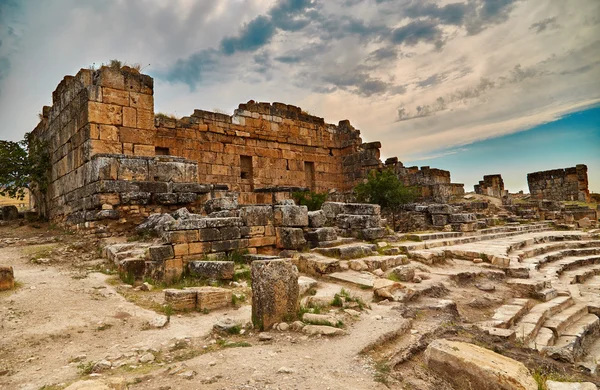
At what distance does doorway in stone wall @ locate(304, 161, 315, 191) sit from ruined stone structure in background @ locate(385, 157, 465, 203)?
3973 mm

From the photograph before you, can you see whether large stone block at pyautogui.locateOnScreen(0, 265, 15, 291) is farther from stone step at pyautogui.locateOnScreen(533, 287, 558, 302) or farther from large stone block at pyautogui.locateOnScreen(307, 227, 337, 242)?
stone step at pyautogui.locateOnScreen(533, 287, 558, 302)

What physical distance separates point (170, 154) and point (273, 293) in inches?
419

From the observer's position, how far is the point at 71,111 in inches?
444

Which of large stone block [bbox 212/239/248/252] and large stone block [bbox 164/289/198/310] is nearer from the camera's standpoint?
large stone block [bbox 164/289/198/310]

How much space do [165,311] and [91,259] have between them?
12.8 feet

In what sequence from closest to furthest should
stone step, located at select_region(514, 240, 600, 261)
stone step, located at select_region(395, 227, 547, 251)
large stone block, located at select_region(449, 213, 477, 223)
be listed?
stone step, located at select_region(395, 227, 547, 251), stone step, located at select_region(514, 240, 600, 261), large stone block, located at select_region(449, 213, 477, 223)

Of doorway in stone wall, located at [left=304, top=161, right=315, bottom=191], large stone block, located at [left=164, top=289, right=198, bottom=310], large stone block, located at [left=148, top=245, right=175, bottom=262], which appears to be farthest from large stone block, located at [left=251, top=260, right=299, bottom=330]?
doorway in stone wall, located at [left=304, top=161, right=315, bottom=191]

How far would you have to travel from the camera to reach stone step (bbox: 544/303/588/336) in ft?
20.0

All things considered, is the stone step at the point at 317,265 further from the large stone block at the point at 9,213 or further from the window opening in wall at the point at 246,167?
the large stone block at the point at 9,213

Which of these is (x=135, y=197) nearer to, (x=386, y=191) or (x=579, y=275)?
(x=386, y=191)

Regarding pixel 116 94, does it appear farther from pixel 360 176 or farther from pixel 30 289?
pixel 360 176

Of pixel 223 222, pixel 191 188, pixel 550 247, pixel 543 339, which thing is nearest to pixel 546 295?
pixel 543 339

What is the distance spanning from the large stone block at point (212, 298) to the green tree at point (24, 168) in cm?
1081

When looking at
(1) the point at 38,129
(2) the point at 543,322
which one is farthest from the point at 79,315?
(1) the point at 38,129
